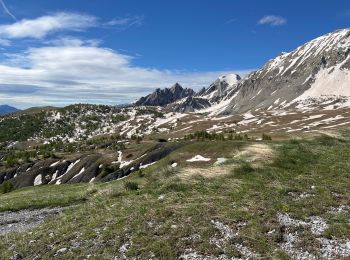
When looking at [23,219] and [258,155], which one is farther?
[258,155]

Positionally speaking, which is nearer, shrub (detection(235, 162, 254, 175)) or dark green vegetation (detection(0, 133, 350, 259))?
dark green vegetation (detection(0, 133, 350, 259))

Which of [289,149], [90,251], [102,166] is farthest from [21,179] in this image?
[90,251]

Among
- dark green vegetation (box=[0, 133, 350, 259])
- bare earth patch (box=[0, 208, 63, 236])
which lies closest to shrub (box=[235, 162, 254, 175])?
dark green vegetation (box=[0, 133, 350, 259])

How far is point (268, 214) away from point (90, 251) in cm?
883

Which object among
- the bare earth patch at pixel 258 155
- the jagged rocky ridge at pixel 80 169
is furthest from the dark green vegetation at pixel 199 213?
the jagged rocky ridge at pixel 80 169

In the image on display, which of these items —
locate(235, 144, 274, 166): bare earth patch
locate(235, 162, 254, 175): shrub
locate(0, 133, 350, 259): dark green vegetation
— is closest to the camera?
locate(0, 133, 350, 259): dark green vegetation

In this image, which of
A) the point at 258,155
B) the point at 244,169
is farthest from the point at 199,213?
the point at 258,155

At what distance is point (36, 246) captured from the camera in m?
18.3

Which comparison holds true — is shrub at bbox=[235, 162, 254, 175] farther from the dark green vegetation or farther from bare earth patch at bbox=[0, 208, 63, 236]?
bare earth patch at bbox=[0, 208, 63, 236]

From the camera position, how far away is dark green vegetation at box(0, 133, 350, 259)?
1659cm

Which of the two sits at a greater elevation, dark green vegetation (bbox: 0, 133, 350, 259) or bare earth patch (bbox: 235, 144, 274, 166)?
bare earth patch (bbox: 235, 144, 274, 166)

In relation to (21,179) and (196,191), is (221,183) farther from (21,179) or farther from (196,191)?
(21,179)

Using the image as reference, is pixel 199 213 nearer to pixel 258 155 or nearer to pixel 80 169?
pixel 258 155

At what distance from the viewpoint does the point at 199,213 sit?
20.0m
